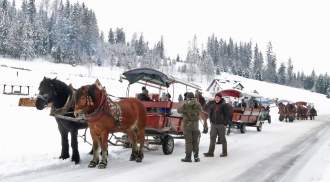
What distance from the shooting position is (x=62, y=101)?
38.8 feet

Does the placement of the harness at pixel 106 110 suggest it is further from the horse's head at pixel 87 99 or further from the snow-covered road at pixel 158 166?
the snow-covered road at pixel 158 166

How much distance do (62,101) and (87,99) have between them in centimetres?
96

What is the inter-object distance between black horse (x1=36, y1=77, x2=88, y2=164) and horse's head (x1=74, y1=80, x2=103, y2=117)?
0.60 meters

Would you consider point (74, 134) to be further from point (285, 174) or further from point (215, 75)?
point (215, 75)

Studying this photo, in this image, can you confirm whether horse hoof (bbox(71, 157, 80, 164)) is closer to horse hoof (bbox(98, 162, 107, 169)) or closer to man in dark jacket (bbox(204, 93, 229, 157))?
horse hoof (bbox(98, 162, 107, 169))

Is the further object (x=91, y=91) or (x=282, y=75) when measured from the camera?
(x=282, y=75)

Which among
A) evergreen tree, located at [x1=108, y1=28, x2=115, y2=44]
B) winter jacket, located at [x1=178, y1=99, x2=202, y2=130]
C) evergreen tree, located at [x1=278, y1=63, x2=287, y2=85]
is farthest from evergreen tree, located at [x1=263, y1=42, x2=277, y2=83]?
winter jacket, located at [x1=178, y1=99, x2=202, y2=130]

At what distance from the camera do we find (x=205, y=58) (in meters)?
147

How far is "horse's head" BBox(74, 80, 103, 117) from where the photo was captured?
11.1 metres

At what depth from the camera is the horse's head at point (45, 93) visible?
11352 mm

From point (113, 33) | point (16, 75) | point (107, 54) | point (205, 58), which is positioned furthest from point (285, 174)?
point (113, 33)

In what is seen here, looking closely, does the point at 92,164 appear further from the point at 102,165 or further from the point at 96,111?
the point at 96,111

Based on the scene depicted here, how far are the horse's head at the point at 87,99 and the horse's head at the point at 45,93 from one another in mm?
774

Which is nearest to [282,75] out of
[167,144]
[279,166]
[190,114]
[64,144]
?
[167,144]
